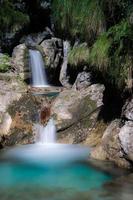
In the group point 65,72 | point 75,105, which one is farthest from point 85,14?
point 65,72

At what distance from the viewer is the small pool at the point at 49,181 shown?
566 centimetres

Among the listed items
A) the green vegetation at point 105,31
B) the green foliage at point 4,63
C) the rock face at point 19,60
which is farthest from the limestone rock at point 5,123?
the rock face at point 19,60

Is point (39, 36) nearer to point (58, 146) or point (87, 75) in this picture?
point (87, 75)

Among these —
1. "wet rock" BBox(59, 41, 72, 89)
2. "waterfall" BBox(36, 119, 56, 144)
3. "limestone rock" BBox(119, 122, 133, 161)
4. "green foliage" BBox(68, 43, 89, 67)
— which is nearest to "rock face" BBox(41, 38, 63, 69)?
"wet rock" BBox(59, 41, 72, 89)

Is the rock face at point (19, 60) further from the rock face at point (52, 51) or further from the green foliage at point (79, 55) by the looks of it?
the green foliage at point (79, 55)

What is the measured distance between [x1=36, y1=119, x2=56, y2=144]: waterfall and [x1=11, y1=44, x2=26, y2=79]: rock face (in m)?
5.30

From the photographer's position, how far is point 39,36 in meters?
16.6

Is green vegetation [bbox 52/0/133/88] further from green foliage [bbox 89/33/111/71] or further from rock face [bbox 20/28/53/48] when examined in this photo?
rock face [bbox 20/28/53/48]

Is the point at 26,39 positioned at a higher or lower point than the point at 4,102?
higher

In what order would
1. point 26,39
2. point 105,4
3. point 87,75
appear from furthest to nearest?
point 26,39 < point 87,75 < point 105,4

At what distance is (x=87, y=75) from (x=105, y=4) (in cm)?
349

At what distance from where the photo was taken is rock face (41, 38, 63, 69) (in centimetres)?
1511

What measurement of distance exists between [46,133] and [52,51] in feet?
22.7

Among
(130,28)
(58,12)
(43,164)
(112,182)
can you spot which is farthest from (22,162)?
→ (58,12)
